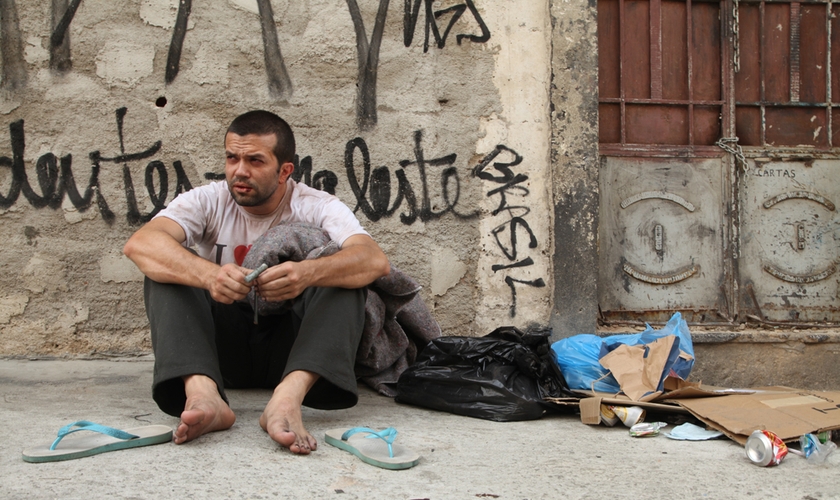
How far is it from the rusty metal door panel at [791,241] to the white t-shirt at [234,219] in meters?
2.46

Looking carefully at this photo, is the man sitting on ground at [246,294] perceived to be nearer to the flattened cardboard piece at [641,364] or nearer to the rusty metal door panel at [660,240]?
the flattened cardboard piece at [641,364]

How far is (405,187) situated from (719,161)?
5.90 ft

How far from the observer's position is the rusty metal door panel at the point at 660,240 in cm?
378

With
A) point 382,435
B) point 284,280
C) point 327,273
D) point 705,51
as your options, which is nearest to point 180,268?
point 284,280

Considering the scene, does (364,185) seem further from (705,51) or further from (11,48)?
(705,51)

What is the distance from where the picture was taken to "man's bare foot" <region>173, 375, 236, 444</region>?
1791 millimetres

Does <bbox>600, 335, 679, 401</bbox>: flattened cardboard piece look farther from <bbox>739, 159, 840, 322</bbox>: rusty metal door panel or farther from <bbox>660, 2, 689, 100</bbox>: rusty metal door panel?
<bbox>660, 2, 689, 100</bbox>: rusty metal door panel

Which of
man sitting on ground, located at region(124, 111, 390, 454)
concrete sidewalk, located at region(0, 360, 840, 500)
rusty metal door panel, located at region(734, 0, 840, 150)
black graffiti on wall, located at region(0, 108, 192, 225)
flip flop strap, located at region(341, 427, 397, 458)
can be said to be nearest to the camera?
concrete sidewalk, located at region(0, 360, 840, 500)

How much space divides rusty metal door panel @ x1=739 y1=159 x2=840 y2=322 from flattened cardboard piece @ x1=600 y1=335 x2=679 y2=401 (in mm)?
1553

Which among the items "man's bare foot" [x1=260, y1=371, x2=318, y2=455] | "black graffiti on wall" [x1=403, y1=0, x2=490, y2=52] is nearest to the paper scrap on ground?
"man's bare foot" [x1=260, y1=371, x2=318, y2=455]

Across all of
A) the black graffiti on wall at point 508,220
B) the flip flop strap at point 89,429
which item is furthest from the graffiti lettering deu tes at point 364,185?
the flip flop strap at point 89,429

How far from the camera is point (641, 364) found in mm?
2578

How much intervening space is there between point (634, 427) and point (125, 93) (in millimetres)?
2787

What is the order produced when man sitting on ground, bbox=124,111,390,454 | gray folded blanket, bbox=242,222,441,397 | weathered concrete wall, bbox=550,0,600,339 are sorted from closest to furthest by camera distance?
1. man sitting on ground, bbox=124,111,390,454
2. gray folded blanket, bbox=242,222,441,397
3. weathered concrete wall, bbox=550,0,600,339
